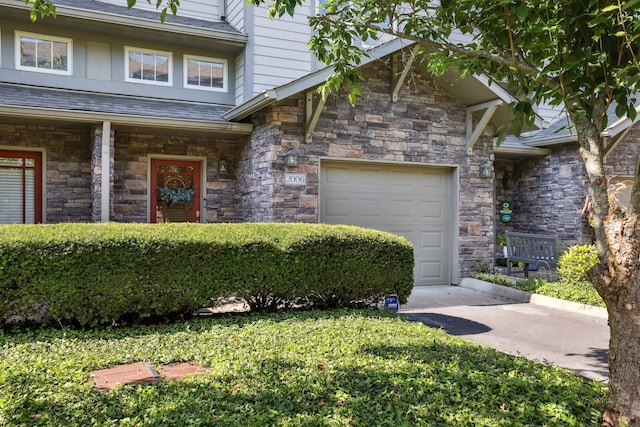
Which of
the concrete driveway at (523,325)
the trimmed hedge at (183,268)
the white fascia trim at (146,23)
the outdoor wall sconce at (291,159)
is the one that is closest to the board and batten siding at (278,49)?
the white fascia trim at (146,23)

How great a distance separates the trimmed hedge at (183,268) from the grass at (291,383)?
36 cm

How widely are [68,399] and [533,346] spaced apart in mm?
4366

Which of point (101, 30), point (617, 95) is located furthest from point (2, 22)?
point (617, 95)

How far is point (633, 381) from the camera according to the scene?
2.72 meters

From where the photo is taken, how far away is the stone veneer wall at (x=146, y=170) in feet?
27.2

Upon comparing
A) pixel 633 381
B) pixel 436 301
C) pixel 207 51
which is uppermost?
pixel 207 51

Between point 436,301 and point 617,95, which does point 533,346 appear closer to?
point 436,301

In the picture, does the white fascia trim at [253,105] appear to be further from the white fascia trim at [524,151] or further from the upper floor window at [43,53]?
the white fascia trim at [524,151]

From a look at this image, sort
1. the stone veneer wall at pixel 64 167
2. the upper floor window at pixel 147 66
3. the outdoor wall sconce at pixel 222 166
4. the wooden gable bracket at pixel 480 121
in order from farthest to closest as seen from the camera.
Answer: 1. the upper floor window at pixel 147 66
2. the outdoor wall sconce at pixel 222 166
3. the wooden gable bracket at pixel 480 121
4. the stone veneer wall at pixel 64 167

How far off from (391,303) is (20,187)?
634 cm

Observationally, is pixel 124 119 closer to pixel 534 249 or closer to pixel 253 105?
pixel 253 105

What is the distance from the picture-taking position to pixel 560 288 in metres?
7.54

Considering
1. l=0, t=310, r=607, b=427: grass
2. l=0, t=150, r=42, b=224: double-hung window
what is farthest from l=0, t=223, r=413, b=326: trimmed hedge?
l=0, t=150, r=42, b=224: double-hung window

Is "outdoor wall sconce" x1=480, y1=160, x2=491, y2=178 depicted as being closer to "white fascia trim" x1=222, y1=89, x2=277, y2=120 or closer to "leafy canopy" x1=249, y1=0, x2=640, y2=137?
"white fascia trim" x1=222, y1=89, x2=277, y2=120
